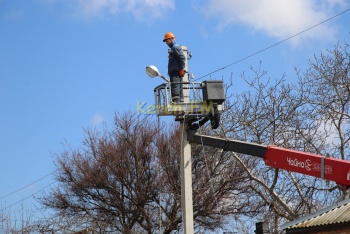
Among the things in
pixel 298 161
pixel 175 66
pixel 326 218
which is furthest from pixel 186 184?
pixel 326 218

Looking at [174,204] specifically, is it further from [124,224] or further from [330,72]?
[330,72]

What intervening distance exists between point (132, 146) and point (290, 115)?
59.5ft

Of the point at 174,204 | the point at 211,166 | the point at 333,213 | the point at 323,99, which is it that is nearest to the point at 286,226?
the point at 333,213

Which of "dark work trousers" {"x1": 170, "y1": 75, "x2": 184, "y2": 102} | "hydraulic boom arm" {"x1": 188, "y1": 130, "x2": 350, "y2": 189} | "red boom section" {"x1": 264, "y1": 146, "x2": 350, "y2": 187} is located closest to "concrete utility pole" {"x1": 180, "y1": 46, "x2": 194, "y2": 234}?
"dark work trousers" {"x1": 170, "y1": 75, "x2": 184, "y2": 102}

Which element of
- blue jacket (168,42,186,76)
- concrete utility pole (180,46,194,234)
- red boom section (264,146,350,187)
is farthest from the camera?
blue jacket (168,42,186,76)

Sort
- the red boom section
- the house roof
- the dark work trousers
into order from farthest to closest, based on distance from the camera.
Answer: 1. the house roof
2. the dark work trousers
3. the red boom section

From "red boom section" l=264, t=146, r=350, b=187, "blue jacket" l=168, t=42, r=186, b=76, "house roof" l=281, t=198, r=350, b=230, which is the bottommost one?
"red boom section" l=264, t=146, r=350, b=187

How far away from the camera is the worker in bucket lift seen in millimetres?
13901

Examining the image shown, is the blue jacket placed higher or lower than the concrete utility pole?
higher

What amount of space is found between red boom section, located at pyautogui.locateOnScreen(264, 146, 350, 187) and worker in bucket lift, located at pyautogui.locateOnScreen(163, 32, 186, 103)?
8.78ft

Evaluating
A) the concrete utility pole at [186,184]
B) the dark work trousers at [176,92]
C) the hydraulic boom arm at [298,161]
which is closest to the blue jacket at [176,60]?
the dark work trousers at [176,92]

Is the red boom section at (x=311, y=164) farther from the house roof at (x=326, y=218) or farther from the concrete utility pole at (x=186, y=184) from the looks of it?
the house roof at (x=326, y=218)

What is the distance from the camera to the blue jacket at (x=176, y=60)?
45.9 ft

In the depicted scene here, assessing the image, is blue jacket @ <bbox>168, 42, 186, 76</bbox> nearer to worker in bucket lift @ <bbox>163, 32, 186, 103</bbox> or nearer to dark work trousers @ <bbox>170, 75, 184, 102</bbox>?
worker in bucket lift @ <bbox>163, 32, 186, 103</bbox>
